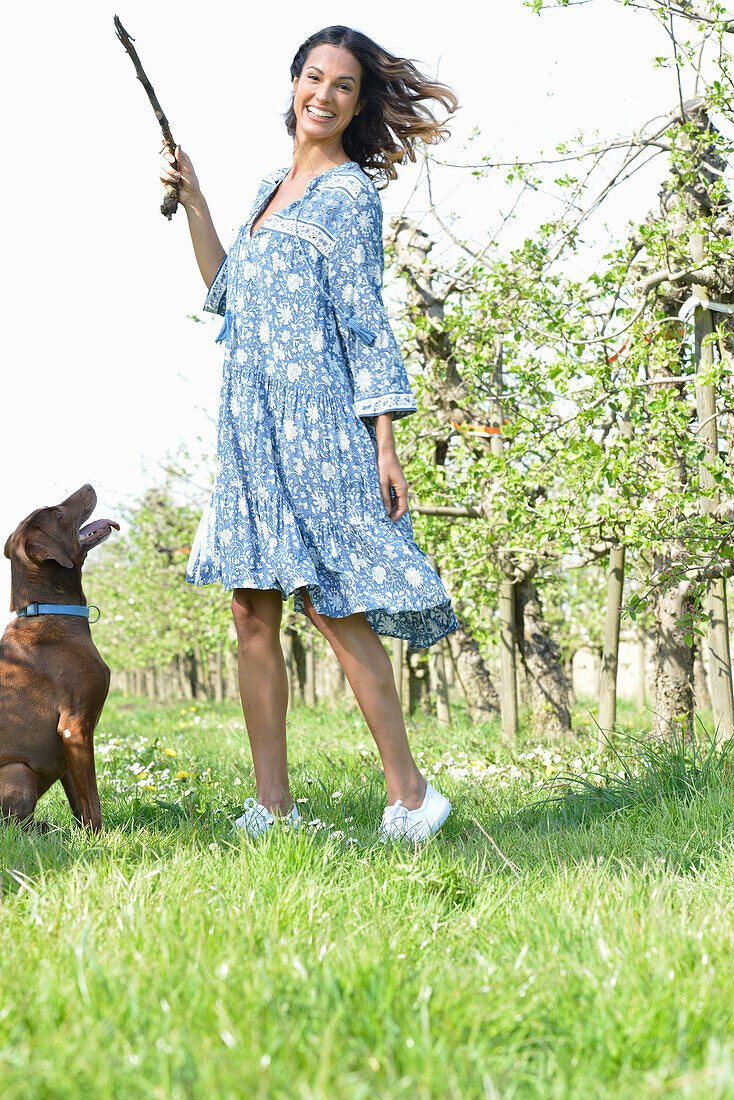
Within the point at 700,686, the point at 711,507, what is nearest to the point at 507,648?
the point at 711,507

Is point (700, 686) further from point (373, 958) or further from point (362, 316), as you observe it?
point (373, 958)

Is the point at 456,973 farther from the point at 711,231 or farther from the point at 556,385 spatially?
the point at 711,231

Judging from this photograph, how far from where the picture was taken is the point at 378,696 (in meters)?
3.23

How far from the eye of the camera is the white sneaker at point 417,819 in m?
3.04

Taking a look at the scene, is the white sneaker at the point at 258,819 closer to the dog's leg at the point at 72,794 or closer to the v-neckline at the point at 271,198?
the dog's leg at the point at 72,794

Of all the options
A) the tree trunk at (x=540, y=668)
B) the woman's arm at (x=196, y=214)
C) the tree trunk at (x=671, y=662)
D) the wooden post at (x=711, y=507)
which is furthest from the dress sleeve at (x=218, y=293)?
the tree trunk at (x=540, y=668)

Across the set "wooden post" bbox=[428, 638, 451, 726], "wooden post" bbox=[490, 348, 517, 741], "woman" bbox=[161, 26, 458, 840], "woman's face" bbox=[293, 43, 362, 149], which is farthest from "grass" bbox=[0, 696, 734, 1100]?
"wooden post" bbox=[428, 638, 451, 726]

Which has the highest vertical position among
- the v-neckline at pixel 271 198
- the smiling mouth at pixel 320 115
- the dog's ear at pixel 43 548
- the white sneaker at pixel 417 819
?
the smiling mouth at pixel 320 115

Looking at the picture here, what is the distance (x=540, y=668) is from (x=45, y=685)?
6.15m

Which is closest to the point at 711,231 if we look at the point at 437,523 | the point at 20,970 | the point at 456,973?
the point at 437,523

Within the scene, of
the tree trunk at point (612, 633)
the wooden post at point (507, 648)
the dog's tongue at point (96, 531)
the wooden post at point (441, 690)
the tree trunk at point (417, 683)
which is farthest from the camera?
the tree trunk at point (417, 683)

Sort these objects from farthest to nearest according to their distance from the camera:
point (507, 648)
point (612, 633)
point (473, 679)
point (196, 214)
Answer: point (473, 679)
point (507, 648)
point (612, 633)
point (196, 214)

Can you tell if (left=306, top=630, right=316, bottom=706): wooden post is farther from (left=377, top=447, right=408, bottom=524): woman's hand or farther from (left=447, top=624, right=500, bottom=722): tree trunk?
(left=377, top=447, right=408, bottom=524): woman's hand

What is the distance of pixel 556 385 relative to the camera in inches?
213
